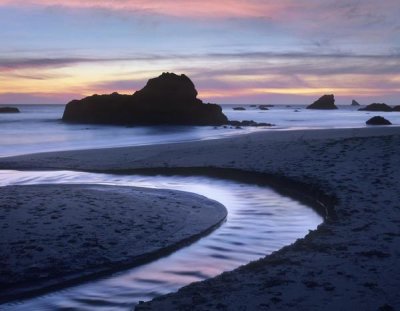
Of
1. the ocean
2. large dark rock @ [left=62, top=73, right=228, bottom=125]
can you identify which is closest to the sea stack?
the ocean

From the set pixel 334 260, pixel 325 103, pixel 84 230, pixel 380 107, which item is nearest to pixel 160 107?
pixel 84 230

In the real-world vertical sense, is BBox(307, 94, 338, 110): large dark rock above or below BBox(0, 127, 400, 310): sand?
above

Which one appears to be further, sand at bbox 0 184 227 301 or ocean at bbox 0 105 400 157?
ocean at bbox 0 105 400 157

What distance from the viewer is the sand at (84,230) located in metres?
6.82

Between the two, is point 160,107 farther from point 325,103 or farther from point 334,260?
point 325,103

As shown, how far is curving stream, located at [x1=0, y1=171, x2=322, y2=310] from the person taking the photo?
6.01 m

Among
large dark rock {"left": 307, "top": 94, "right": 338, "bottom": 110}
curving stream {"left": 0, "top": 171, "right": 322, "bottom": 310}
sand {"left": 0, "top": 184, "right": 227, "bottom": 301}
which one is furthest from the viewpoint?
large dark rock {"left": 307, "top": 94, "right": 338, "bottom": 110}

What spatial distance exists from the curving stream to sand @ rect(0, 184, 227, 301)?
0.31 m

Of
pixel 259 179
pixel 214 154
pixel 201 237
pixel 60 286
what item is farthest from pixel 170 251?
pixel 214 154

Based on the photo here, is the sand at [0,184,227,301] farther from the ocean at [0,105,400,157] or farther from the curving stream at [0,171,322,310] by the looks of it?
the ocean at [0,105,400,157]

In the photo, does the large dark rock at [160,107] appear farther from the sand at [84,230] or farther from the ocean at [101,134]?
the sand at [84,230]

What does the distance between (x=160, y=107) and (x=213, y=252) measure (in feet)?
206

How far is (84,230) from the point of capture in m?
8.66

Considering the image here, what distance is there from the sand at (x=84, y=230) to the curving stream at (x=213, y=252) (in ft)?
1.02
